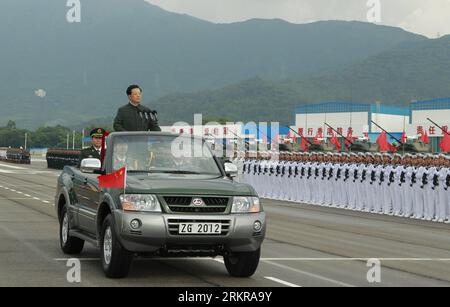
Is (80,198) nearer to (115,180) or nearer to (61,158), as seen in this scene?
(115,180)

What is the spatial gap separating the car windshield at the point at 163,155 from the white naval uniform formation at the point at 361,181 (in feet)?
40.0

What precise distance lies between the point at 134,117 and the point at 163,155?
178 cm

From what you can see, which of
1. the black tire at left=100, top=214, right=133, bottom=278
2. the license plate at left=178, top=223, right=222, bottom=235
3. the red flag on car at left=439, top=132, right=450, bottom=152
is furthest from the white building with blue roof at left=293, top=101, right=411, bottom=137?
the license plate at left=178, top=223, right=222, bottom=235

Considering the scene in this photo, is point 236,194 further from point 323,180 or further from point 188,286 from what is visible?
point 323,180

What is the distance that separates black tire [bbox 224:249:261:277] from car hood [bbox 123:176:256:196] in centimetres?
73

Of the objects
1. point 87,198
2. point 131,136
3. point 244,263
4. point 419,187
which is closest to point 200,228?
point 244,263

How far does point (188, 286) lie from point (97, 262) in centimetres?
243

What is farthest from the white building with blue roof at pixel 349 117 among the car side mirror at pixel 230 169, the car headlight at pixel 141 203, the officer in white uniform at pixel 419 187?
the car headlight at pixel 141 203

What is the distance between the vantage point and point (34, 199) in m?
27.2

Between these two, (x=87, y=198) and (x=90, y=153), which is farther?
(x=90, y=153)

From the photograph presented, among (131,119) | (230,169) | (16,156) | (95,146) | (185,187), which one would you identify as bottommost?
(16,156)

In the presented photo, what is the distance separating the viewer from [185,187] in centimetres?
971

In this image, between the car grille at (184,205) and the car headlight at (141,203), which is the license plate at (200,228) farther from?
the car headlight at (141,203)
